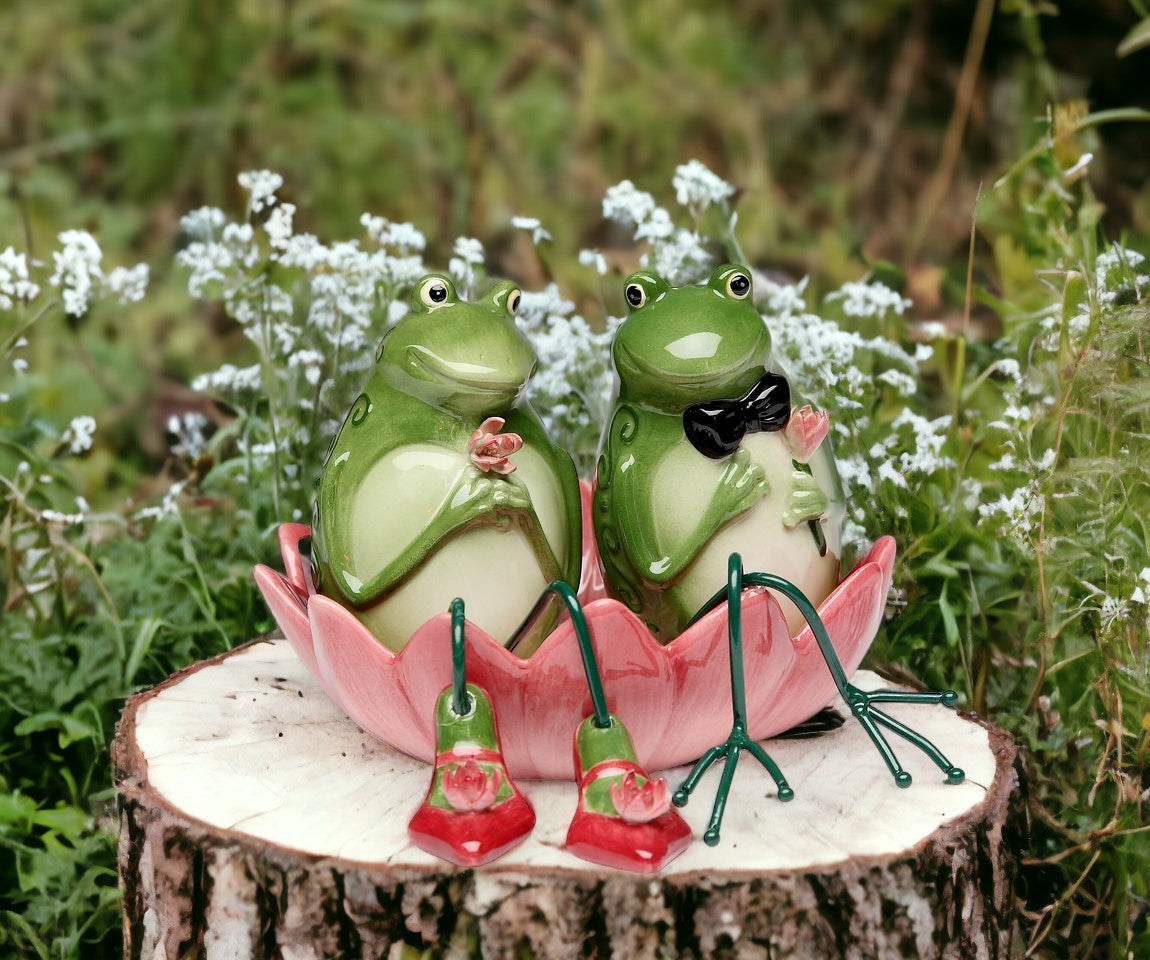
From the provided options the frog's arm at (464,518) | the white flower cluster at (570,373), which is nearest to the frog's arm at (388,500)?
the frog's arm at (464,518)

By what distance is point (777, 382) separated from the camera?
1391mm

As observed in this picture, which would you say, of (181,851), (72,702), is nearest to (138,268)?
(72,702)

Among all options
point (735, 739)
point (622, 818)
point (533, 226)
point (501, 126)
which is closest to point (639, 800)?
point (622, 818)

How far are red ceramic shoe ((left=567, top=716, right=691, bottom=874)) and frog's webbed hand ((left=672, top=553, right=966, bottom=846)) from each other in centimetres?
5

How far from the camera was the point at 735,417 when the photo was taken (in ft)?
4.46

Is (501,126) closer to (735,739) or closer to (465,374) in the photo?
(465,374)

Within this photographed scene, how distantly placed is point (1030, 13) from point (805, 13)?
1.60m

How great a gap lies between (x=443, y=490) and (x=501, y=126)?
2.63 m

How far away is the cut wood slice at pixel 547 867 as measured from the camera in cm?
118

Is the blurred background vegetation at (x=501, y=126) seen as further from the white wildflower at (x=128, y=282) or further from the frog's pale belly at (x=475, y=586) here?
the frog's pale belly at (x=475, y=586)

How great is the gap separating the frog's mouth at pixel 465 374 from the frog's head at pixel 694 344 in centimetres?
14

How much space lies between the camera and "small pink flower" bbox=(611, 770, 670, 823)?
1.15 meters

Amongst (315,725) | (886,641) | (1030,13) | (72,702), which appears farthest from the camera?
(1030,13)

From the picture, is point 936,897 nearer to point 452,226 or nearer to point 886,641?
point 886,641
